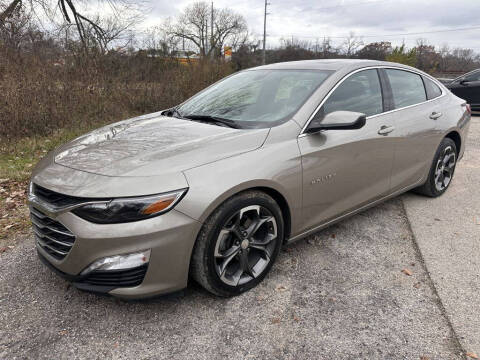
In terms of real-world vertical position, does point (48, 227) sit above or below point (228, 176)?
below

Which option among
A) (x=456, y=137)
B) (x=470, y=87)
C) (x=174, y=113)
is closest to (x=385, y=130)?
(x=456, y=137)

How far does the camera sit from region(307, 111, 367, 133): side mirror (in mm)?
2514

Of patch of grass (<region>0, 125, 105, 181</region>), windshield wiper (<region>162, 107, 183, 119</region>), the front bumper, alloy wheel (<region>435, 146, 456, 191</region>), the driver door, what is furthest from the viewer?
patch of grass (<region>0, 125, 105, 181</region>)

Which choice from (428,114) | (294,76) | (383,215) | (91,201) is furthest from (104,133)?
(428,114)

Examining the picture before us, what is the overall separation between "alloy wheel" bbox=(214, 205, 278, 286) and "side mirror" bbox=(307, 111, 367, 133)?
29.4 inches

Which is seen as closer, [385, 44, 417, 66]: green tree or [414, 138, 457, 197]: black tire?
[414, 138, 457, 197]: black tire

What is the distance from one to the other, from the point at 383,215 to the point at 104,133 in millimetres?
2945

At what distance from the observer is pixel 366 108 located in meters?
3.14

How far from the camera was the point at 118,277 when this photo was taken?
1.97 metres

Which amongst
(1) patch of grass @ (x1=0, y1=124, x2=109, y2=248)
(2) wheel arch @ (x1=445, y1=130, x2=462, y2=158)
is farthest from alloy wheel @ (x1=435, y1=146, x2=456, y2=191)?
(1) patch of grass @ (x1=0, y1=124, x2=109, y2=248)

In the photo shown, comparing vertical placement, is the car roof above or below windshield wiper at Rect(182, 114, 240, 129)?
above

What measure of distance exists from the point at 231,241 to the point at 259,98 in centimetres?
131

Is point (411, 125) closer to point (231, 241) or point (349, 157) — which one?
point (349, 157)

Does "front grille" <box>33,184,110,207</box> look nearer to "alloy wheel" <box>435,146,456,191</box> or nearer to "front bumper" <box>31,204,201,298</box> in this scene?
"front bumper" <box>31,204,201,298</box>
